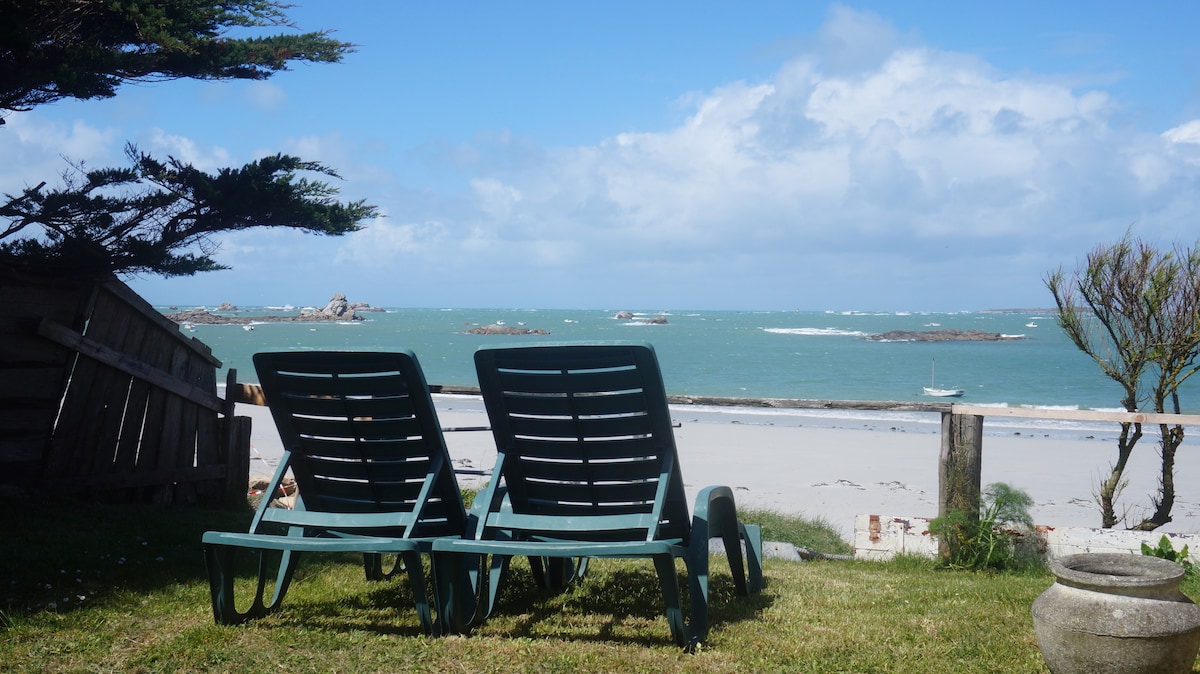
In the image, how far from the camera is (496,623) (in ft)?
13.3

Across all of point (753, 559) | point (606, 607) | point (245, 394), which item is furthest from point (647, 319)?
point (606, 607)

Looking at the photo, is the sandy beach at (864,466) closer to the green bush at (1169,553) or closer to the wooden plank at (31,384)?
the green bush at (1169,553)

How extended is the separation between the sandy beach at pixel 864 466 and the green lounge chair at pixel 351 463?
672 centimetres

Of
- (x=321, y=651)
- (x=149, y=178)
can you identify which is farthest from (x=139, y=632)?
(x=149, y=178)

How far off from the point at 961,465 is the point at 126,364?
5.64 meters

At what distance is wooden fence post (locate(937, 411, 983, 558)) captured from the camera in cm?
584

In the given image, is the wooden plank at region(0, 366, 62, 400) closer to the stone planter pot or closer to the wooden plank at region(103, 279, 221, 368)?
the wooden plank at region(103, 279, 221, 368)

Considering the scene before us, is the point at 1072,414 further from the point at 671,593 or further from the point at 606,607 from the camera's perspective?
the point at 671,593

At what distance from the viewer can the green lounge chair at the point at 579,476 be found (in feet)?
12.0

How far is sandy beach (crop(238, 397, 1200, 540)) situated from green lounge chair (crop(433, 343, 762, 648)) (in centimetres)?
643

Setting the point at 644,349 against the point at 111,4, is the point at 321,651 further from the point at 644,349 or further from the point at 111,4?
the point at 111,4

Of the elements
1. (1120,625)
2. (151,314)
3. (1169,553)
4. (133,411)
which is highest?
(151,314)

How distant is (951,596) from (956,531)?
1.27 m

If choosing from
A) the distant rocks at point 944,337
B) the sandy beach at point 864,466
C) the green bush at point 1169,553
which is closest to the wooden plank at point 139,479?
the sandy beach at point 864,466
